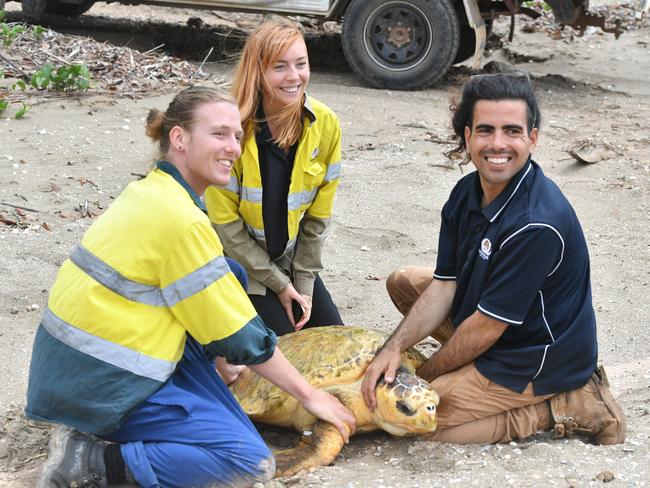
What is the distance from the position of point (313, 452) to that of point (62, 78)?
5575 mm

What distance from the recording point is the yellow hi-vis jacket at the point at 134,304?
277cm

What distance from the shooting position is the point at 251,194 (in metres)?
3.90

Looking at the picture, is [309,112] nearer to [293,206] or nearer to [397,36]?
[293,206]

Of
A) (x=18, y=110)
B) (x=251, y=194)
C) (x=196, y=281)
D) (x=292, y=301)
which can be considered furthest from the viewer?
(x=18, y=110)

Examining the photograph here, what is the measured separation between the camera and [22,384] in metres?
3.90

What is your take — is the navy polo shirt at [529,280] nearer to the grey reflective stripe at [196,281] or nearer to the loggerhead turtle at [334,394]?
the loggerhead turtle at [334,394]

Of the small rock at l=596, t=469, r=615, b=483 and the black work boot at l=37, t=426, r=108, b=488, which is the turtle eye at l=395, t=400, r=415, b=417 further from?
the black work boot at l=37, t=426, r=108, b=488

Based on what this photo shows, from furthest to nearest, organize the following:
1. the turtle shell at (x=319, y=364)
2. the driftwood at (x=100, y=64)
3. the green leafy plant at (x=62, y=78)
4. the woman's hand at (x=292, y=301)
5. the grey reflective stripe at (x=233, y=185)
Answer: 1. the driftwood at (x=100, y=64)
2. the green leafy plant at (x=62, y=78)
3. the woman's hand at (x=292, y=301)
4. the grey reflective stripe at (x=233, y=185)
5. the turtle shell at (x=319, y=364)

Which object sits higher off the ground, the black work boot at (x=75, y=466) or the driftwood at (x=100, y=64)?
the driftwood at (x=100, y=64)

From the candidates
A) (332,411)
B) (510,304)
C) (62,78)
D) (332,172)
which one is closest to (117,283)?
(332,411)

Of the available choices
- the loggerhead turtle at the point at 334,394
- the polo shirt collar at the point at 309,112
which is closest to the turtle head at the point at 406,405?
the loggerhead turtle at the point at 334,394

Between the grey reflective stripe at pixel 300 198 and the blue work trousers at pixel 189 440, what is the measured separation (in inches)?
41.8

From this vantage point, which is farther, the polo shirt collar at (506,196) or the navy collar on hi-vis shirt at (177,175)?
the polo shirt collar at (506,196)

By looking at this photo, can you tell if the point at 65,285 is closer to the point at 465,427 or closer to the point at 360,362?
the point at 360,362
